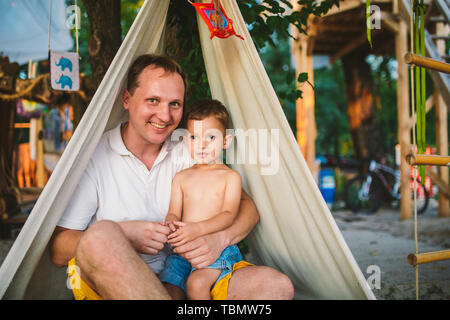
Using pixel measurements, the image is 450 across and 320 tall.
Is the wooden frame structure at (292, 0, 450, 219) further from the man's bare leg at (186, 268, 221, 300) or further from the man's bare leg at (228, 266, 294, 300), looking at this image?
the man's bare leg at (186, 268, 221, 300)

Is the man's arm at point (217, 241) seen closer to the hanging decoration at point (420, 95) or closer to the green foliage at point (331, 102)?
the hanging decoration at point (420, 95)

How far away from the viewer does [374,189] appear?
5852mm

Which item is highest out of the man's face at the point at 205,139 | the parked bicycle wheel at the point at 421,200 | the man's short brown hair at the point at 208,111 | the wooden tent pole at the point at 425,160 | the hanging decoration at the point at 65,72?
the hanging decoration at the point at 65,72

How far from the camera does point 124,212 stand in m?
1.60

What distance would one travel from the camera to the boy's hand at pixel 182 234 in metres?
1.42

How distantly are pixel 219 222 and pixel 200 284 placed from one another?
280mm

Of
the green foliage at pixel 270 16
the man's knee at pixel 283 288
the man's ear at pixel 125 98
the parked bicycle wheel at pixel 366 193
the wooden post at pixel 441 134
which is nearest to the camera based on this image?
the man's knee at pixel 283 288

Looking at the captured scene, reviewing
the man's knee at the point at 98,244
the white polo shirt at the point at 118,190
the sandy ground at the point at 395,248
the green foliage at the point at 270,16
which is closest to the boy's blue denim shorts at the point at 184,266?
the white polo shirt at the point at 118,190

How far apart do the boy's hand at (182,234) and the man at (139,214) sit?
0.02m

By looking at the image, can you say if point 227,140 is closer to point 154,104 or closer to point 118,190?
point 154,104

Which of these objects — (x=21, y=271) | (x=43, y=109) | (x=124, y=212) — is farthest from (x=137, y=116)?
(x=43, y=109)

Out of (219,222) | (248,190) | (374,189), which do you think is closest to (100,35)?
(248,190)
